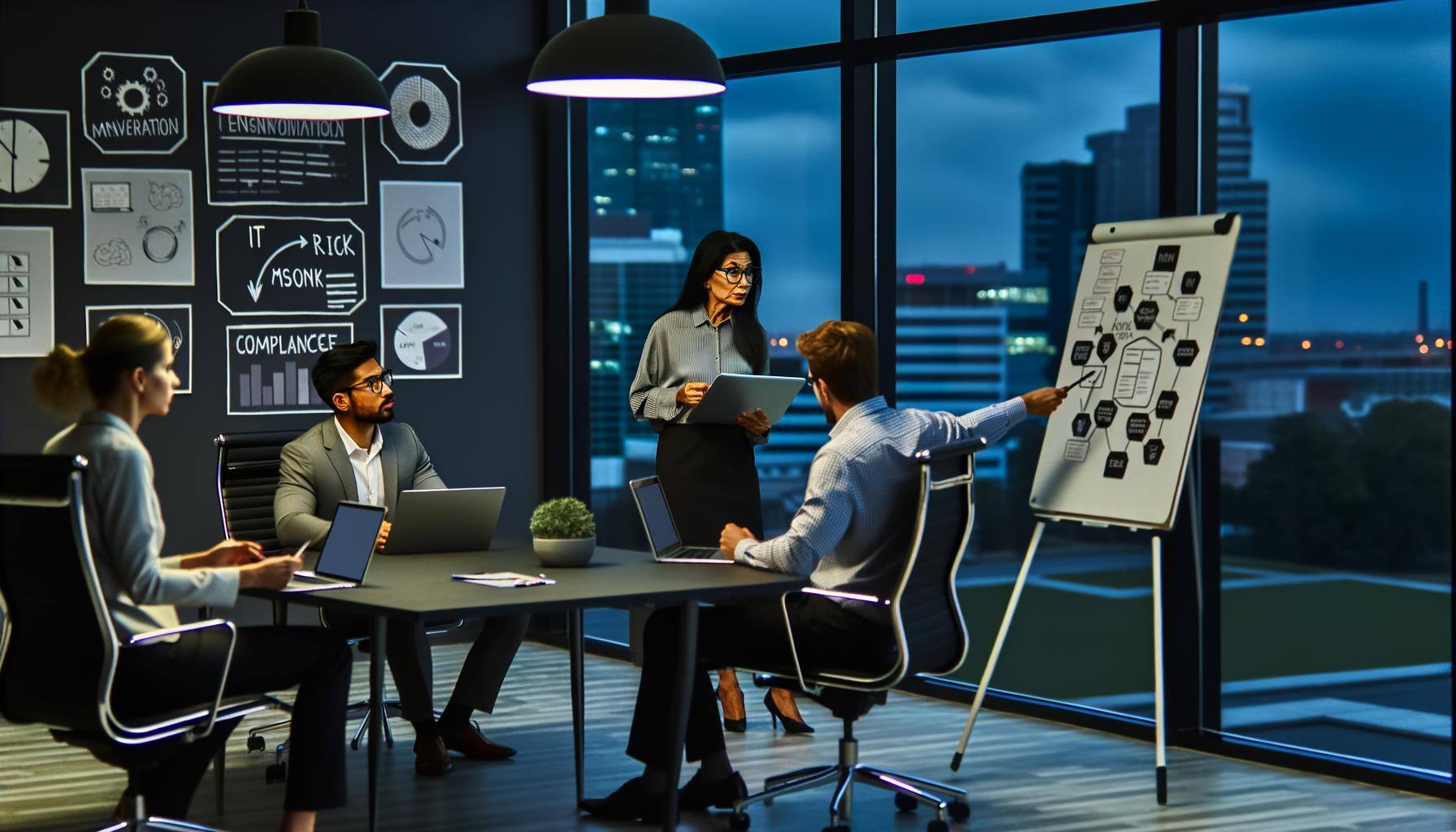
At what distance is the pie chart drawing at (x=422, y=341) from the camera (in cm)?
744

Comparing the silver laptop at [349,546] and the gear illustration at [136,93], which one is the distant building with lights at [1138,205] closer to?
the silver laptop at [349,546]

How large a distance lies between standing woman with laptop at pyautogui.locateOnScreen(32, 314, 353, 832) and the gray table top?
149mm

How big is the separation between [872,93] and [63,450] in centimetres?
379

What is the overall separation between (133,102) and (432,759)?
3326 millimetres

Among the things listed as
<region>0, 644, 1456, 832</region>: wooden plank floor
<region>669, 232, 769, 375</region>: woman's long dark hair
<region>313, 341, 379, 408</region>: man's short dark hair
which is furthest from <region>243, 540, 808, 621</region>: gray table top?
<region>669, 232, 769, 375</region>: woman's long dark hair

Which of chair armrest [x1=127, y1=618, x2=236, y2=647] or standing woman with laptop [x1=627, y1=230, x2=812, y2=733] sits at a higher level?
standing woman with laptop [x1=627, y1=230, x2=812, y2=733]

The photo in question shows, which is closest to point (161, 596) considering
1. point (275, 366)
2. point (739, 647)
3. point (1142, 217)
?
point (739, 647)

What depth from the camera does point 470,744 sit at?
534 centimetres

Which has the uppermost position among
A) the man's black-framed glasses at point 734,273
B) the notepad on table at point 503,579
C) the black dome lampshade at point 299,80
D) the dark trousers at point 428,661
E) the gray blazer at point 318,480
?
the black dome lampshade at point 299,80

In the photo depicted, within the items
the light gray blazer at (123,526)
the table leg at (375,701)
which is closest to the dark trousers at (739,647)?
the table leg at (375,701)

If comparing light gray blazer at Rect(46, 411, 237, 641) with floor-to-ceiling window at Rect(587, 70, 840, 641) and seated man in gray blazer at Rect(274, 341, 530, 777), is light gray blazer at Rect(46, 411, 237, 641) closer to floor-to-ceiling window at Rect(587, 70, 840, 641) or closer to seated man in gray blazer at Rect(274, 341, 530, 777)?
seated man in gray blazer at Rect(274, 341, 530, 777)

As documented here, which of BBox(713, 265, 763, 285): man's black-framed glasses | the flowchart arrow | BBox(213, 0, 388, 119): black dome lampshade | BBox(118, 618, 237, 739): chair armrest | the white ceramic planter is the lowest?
BBox(118, 618, 237, 739): chair armrest

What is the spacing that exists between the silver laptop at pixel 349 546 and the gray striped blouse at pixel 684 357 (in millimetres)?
1841

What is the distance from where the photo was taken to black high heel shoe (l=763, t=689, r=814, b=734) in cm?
571
